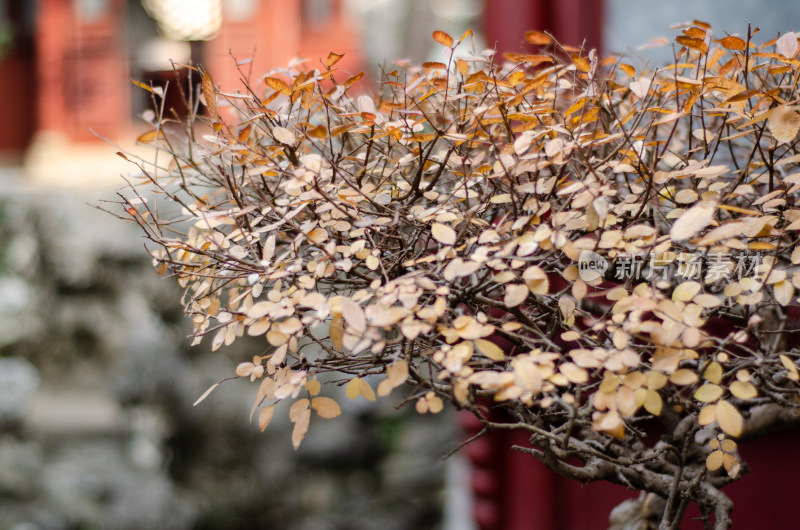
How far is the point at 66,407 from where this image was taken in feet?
23.4

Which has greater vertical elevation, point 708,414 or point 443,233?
point 443,233

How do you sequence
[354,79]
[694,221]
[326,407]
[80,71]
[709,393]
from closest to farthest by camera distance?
1. [694,221]
2. [709,393]
3. [326,407]
4. [354,79]
5. [80,71]

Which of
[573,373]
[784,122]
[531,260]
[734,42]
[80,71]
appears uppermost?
[80,71]

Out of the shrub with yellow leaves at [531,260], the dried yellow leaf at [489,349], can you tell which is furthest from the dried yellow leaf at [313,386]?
the dried yellow leaf at [489,349]

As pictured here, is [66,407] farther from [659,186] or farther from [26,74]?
[659,186]

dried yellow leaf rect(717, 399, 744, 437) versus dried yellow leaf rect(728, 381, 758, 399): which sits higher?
dried yellow leaf rect(728, 381, 758, 399)

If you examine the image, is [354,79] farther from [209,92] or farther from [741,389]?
[741,389]

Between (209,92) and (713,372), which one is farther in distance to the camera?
(209,92)

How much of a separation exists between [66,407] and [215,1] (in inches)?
221

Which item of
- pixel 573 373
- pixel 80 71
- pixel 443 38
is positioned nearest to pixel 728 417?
pixel 573 373

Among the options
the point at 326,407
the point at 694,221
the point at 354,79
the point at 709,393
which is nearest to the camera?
the point at 694,221

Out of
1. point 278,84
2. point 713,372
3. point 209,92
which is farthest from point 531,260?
point 209,92

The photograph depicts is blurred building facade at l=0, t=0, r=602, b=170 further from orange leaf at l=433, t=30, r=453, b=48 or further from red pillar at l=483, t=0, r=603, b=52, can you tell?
orange leaf at l=433, t=30, r=453, b=48

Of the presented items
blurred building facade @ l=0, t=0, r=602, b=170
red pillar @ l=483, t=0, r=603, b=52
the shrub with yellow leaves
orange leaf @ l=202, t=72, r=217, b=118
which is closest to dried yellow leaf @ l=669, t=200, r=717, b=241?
the shrub with yellow leaves
